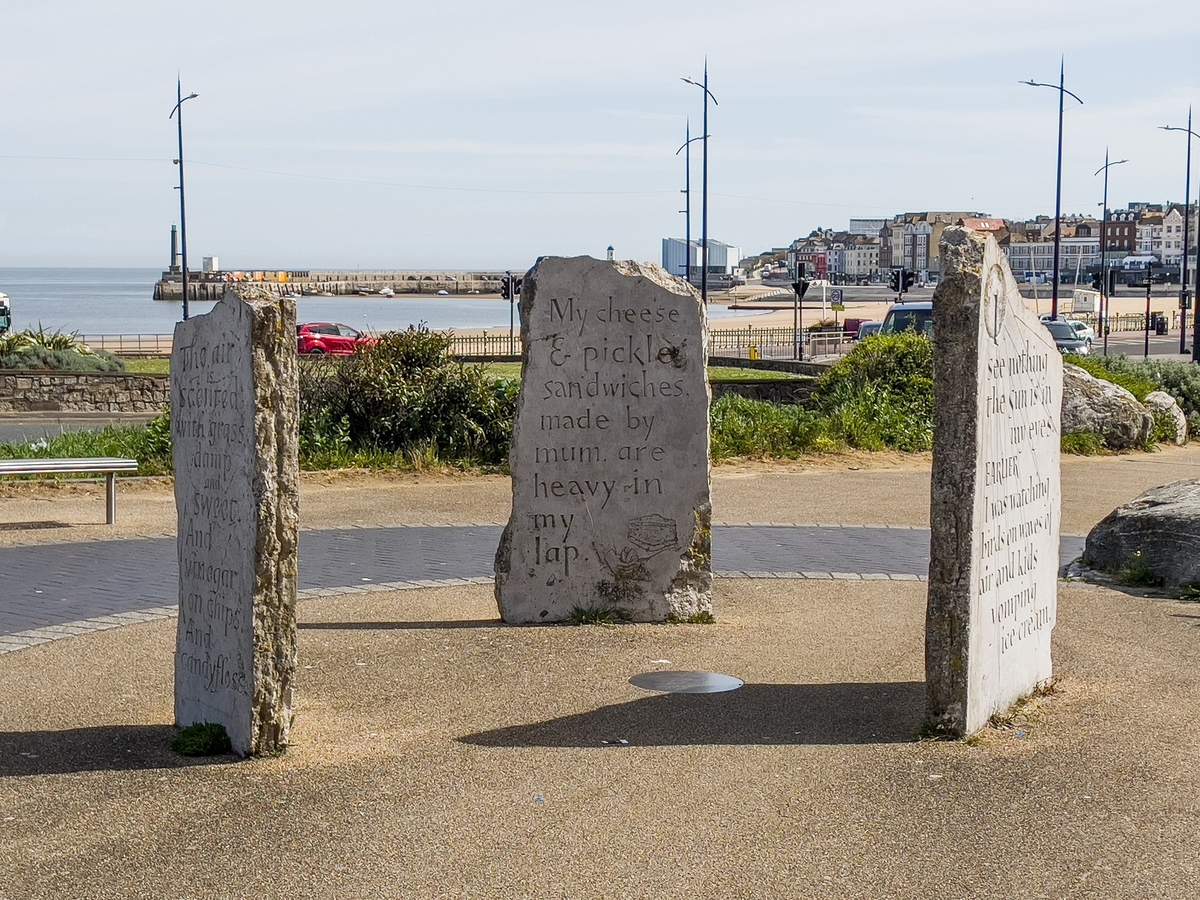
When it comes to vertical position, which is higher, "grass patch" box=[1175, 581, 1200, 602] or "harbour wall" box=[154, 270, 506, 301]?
"harbour wall" box=[154, 270, 506, 301]

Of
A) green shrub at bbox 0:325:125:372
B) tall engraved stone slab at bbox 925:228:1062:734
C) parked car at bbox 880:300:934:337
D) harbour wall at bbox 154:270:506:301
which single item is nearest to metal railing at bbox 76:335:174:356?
green shrub at bbox 0:325:125:372

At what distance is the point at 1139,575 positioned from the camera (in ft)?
32.4

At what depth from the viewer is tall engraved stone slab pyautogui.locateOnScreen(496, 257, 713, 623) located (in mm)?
8750

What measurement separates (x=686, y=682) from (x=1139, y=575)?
411 cm

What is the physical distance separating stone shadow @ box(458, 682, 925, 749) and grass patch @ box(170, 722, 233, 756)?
99cm

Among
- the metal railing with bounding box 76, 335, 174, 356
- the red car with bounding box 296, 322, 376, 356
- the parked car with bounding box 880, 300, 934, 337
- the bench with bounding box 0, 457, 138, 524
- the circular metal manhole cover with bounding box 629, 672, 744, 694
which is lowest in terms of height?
the circular metal manhole cover with bounding box 629, 672, 744, 694

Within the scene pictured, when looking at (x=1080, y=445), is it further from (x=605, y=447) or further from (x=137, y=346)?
(x=137, y=346)

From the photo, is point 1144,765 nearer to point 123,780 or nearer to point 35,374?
point 123,780

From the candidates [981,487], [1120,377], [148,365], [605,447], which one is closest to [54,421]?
[148,365]

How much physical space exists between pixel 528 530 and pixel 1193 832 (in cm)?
452

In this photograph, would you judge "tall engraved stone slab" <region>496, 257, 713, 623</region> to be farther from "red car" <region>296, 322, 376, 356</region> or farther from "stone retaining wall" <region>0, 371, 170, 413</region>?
"red car" <region>296, 322, 376, 356</region>

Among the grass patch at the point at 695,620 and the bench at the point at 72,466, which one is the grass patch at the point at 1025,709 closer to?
the grass patch at the point at 695,620

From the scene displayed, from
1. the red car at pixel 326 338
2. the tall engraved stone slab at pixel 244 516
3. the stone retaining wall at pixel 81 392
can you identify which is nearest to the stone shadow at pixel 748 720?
the tall engraved stone slab at pixel 244 516

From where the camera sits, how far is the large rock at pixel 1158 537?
9672mm
